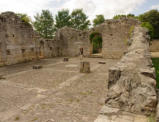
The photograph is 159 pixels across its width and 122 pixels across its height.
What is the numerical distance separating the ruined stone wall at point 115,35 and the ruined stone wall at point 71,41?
2.62 meters

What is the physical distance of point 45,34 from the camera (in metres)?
32.2

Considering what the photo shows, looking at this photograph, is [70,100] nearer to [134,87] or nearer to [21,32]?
[134,87]

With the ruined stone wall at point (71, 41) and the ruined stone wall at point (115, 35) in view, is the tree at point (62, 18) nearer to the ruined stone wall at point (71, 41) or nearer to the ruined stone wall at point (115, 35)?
the ruined stone wall at point (71, 41)

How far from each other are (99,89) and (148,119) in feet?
10.2

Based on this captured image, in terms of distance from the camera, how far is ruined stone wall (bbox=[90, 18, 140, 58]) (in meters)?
14.9

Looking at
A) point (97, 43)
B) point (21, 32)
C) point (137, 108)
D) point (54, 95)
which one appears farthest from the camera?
point (97, 43)

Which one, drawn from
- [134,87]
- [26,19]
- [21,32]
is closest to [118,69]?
[134,87]

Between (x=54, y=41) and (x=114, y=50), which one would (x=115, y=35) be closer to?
(x=114, y=50)

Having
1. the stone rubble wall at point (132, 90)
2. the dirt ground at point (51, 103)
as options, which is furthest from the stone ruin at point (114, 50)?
the dirt ground at point (51, 103)

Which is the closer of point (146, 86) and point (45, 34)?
point (146, 86)

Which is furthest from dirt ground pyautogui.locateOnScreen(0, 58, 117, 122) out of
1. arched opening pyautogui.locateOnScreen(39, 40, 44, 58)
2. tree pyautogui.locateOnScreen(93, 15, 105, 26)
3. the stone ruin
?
tree pyautogui.locateOnScreen(93, 15, 105, 26)

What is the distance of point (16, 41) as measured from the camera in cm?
1213


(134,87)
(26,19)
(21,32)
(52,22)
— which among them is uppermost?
(52,22)

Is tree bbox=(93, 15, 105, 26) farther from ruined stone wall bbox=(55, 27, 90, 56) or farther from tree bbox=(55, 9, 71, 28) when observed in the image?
ruined stone wall bbox=(55, 27, 90, 56)
